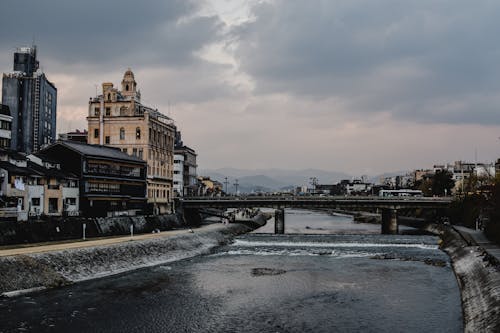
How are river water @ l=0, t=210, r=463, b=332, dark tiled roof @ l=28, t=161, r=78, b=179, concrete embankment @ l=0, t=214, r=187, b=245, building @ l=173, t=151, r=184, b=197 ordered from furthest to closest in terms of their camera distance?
building @ l=173, t=151, r=184, b=197 → dark tiled roof @ l=28, t=161, r=78, b=179 → concrete embankment @ l=0, t=214, r=187, b=245 → river water @ l=0, t=210, r=463, b=332

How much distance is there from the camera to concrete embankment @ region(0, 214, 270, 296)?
39969 millimetres

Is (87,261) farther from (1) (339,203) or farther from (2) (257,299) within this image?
(1) (339,203)

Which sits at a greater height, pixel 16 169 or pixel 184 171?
pixel 184 171

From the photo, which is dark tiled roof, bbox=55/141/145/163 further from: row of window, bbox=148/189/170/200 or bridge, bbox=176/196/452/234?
bridge, bbox=176/196/452/234

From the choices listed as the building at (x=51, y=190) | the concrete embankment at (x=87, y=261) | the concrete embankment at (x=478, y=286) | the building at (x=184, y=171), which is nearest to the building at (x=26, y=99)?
the building at (x=184, y=171)

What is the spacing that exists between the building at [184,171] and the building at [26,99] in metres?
44.8

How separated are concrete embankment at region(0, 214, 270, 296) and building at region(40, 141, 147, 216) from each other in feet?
61.2

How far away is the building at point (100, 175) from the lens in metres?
82.2

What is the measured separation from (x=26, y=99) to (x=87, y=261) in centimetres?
12298

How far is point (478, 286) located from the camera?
39.1 meters

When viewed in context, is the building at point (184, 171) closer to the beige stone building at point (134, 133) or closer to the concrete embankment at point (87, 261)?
the beige stone building at point (134, 133)

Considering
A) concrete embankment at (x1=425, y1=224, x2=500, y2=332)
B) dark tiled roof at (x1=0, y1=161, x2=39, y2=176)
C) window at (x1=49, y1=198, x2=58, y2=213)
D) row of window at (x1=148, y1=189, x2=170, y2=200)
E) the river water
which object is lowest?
the river water

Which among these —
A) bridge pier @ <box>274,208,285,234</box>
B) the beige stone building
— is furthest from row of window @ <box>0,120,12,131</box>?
bridge pier @ <box>274,208,285,234</box>

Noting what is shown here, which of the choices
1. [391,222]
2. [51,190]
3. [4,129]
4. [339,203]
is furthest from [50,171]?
[391,222]
